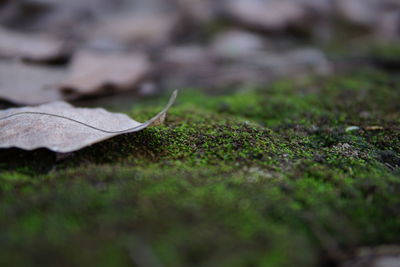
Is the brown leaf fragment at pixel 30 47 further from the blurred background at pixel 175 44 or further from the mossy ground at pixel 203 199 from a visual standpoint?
the mossy ground at pixel 203 199

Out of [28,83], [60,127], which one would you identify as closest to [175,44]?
[28,83]

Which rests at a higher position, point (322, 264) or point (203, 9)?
point (203, 9)

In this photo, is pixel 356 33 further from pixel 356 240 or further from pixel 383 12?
pixel 356 240

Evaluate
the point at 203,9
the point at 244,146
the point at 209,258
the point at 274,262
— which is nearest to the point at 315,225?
the point at 274,262

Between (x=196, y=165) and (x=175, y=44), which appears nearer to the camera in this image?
(x=196, y=165)

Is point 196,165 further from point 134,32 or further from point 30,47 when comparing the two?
point 134,32

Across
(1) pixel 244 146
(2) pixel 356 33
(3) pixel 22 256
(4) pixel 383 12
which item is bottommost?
(3) pixel 22 256

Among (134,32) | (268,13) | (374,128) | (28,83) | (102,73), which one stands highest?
(268,13)
